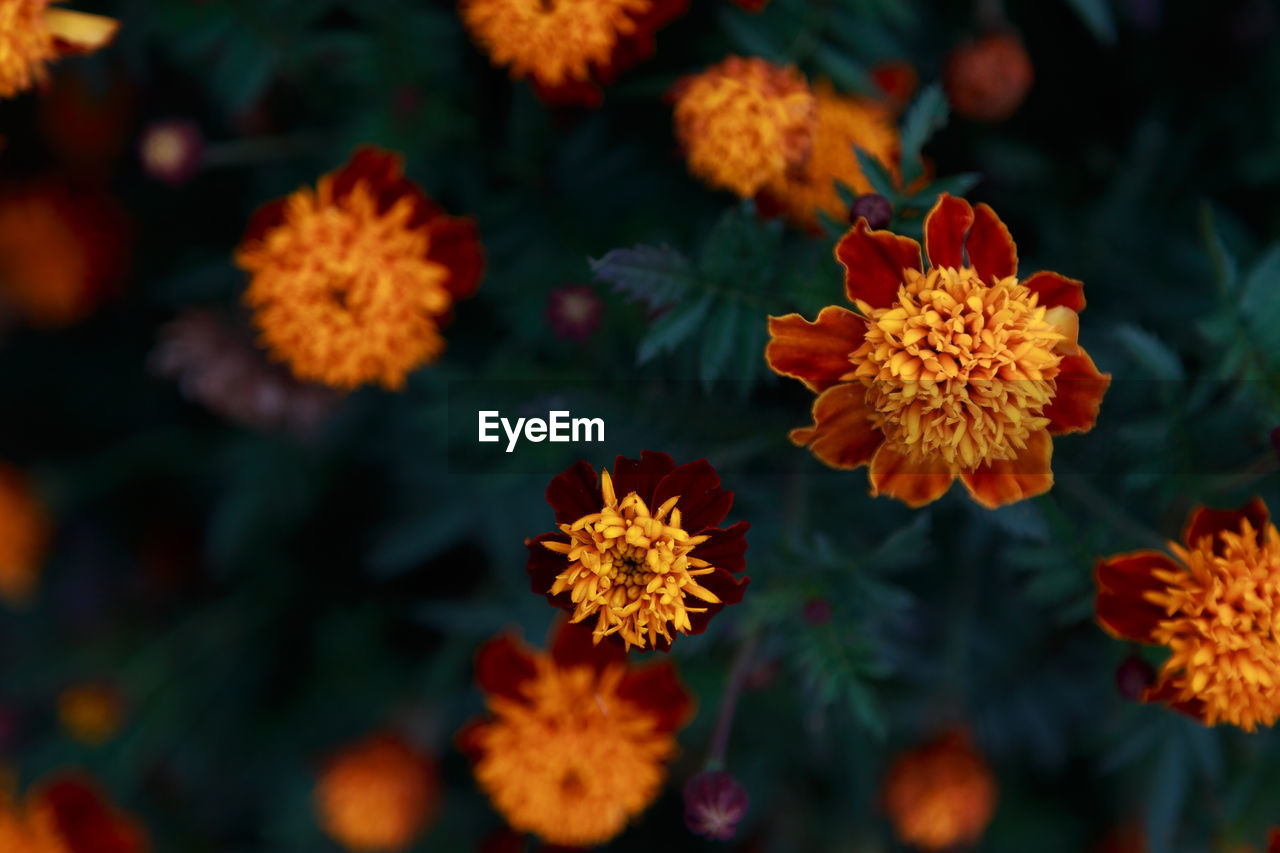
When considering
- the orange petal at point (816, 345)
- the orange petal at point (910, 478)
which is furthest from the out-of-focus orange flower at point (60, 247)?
the orange petal at point (910, 478)

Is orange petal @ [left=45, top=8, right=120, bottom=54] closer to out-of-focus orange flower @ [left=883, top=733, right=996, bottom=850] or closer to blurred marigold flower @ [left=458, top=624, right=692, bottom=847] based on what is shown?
blurred marigold flower @ [left=458, top=624, right=692, bottom=847]

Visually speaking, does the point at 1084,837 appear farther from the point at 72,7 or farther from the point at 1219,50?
the point at 72,7

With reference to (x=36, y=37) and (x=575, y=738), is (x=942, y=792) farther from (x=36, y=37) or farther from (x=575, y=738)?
(x=36, y=37)

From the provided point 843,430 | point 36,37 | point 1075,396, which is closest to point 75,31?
point 36,37

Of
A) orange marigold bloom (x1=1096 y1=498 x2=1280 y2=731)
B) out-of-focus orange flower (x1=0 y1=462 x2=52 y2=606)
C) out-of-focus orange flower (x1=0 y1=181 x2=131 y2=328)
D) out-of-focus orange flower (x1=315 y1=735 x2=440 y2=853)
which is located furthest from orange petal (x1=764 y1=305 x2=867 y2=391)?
out-of-focus orange flower (x1=0 y1=462 x2=52 y2=606)

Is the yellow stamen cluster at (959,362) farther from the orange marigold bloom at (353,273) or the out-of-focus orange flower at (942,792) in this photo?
the out-of-focus orange flower at (942,792)

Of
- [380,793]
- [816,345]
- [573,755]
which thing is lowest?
[380,793]
